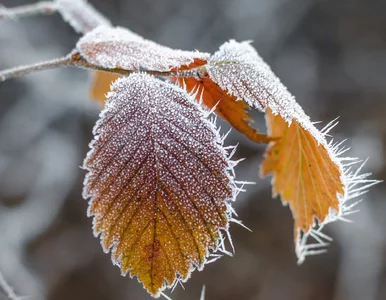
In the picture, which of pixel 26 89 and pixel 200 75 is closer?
pixel 200 75

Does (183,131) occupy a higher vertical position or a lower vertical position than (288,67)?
lower

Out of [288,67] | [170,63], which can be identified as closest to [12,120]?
[288,67]

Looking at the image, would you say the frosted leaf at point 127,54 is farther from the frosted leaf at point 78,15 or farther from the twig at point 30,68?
the frosted leaf at point 78,15

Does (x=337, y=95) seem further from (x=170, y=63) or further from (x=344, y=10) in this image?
(x=170, y=63)

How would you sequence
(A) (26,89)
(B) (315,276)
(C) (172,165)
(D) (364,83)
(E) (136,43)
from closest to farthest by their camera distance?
(C) (172,165) → (E) (136,43) → (A) (26,89) → (B) (315,276) → (D) (364,83)

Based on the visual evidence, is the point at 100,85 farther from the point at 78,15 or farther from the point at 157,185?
the point at 157,185

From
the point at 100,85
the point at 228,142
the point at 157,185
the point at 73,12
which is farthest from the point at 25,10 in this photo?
the point at 228,142

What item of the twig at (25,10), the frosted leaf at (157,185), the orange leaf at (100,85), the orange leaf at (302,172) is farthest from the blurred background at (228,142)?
the frosted leaf at (157,185)
